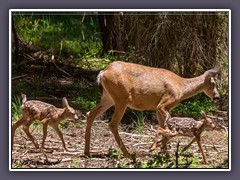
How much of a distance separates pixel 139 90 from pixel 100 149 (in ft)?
3.26

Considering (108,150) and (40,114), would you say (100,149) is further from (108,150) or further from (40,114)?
(40,114)

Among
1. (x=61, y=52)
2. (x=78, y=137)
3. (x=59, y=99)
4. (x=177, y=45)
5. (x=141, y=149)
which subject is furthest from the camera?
→ (x=61, y=52)

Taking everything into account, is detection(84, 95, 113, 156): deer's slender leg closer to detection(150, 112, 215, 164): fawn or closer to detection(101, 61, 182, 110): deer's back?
detection(101, 61, 182, 110): deer's back

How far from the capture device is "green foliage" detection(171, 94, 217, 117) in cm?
1195

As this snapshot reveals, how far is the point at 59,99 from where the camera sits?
12.7m

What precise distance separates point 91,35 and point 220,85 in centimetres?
454

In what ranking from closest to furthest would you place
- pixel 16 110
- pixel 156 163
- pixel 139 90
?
pixel 156 163 < pixel 139 90 < pixel 16 110

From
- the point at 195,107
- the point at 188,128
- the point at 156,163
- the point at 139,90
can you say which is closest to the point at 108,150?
the point at 139,90

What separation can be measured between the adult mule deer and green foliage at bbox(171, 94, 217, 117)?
158 centimetres

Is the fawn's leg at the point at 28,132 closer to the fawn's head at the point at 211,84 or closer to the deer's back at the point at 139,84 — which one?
the deer's back at the point at 139,84

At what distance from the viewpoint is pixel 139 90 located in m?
10.1

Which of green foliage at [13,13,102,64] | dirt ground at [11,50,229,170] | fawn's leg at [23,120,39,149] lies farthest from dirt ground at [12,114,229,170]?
green foliage at [13,13,102,64]

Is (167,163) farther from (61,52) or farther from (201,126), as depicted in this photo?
(61,52)
